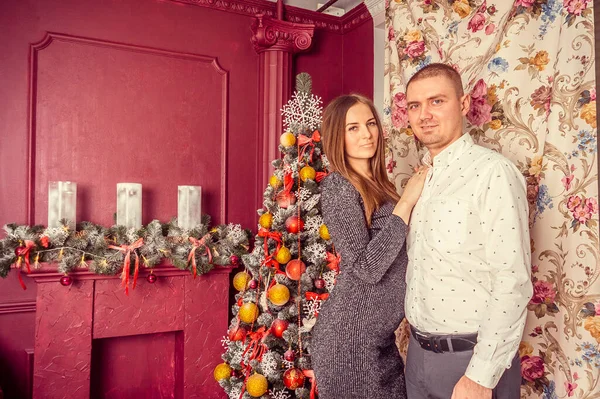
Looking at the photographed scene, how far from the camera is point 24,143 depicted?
2.55 meters

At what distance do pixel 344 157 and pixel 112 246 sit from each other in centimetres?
143

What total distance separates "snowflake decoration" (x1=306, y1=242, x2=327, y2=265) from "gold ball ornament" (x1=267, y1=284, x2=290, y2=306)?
20 centimetres

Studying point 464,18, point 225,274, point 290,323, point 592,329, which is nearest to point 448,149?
point 592,329

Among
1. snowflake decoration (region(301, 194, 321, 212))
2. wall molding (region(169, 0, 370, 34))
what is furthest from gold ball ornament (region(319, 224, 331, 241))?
wall molding (region(169, 0, 370, 34))

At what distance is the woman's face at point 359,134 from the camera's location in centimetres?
172

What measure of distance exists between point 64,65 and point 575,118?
2.74 m

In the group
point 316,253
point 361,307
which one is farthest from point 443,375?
point 316,253

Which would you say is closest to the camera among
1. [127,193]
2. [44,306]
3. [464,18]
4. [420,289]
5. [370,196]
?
[420,289]

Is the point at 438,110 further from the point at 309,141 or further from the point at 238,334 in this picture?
the point at 238,334

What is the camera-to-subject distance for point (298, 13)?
3.30 meters

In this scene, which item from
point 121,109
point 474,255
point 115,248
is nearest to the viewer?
point 474,255

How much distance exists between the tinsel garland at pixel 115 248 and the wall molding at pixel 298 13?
1570 millimetres

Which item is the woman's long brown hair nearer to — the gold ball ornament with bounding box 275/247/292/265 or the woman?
the woman

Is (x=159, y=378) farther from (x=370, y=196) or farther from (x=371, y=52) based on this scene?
(x=371, y=52)
